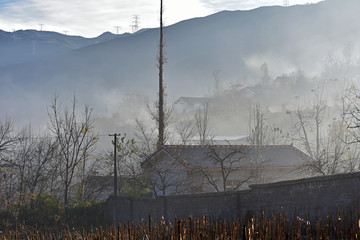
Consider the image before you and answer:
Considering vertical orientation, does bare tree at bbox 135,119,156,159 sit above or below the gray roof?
above

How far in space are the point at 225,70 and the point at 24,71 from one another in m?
57.5

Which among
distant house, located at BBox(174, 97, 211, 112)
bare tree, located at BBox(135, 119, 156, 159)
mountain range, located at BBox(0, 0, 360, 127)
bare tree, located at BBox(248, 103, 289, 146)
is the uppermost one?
mountain range, located at BBox(0, 0, 360, 127)

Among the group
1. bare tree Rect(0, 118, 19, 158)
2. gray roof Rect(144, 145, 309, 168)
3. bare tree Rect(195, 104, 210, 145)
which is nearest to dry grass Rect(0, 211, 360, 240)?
gray roof Rect(144, 145, 309, 168)

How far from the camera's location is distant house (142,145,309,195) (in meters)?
30.5

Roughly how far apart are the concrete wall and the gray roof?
5322mm

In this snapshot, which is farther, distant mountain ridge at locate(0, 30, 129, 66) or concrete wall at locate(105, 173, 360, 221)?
distant mountain ridge at locate(0, 30, 129, 66)

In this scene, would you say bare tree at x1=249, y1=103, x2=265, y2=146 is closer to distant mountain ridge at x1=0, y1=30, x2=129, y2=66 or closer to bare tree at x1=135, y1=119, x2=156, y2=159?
bare tree at x1=135, y1=119, x2=156, y2=159

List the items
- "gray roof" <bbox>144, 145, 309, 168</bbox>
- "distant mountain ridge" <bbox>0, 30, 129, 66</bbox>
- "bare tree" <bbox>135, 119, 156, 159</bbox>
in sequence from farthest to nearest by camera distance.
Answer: "distant mountain ridge" <bbox>0, 30, 129, 66</bbox> → "bare tree" <bbox>135, 119, 156, 159</bbox> → "gray roof" <bbox>144, 145, 309, 168</bbox>

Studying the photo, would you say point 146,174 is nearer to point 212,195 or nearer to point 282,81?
point 212,195

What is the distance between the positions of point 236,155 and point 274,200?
48.6ft

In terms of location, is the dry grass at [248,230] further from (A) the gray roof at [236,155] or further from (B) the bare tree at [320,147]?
(A) the gray roof at [236,155]

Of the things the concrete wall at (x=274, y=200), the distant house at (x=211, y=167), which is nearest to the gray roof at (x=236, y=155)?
the distant house at (x=211, y=167)

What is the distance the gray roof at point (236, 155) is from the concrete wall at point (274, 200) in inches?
210

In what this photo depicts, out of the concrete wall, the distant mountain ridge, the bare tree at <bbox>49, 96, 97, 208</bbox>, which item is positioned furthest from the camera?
the distant mountain ridge
